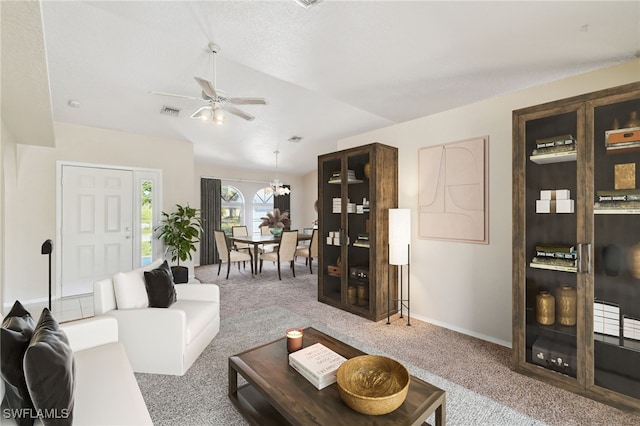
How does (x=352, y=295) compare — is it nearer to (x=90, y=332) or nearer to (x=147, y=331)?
(x=147, y=331)

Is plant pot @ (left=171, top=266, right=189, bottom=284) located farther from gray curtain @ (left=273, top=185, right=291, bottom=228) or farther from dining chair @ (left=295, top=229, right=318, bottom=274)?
gray curtain @ (left=273, top=185, right=291, bottom=228)

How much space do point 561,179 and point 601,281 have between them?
79 cm

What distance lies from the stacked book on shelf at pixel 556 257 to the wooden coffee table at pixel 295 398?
58.6 inches

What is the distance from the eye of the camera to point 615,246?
2.06 metres

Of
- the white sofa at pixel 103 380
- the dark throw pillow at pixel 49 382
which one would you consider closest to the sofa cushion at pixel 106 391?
the white sofa at pixel 103 380

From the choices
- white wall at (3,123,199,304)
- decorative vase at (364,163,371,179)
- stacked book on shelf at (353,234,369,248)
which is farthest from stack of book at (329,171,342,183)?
white wall at (3,123,199,304)

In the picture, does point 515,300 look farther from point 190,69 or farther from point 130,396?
point 190,69

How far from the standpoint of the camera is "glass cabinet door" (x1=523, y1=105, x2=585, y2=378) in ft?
7.06

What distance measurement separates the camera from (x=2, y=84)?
6.93 ft

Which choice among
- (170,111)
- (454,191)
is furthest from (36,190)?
(454,191)

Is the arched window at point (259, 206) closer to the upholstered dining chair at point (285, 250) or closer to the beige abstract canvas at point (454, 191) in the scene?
the upholstered dining chair at point (285, 250)

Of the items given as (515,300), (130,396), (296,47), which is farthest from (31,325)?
(515,300)

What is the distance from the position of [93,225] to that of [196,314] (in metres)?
3.42

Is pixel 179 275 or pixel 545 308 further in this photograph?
pixel 179 275
